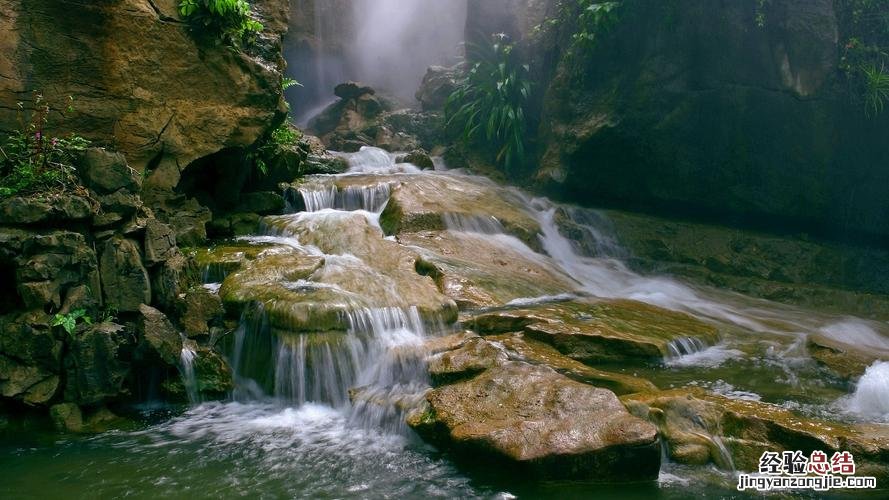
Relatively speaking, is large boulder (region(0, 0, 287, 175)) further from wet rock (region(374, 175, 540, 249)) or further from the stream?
wet rock (region(374, 175, 540, 249))

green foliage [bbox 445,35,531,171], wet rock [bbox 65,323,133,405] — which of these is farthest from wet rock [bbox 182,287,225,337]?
green foliage [bbox 445,35,531,171]

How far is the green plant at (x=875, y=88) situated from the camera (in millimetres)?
8984

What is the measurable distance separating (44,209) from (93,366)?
4.57 ft

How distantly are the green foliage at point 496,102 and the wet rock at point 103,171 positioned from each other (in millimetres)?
9078

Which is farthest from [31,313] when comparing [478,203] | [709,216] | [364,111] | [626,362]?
[364,111]

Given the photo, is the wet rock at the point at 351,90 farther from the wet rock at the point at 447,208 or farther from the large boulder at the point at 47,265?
the large boulder at the point at 47,265

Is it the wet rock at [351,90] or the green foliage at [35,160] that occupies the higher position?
the wet rock at [351,90]

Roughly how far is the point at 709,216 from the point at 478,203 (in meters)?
4.55

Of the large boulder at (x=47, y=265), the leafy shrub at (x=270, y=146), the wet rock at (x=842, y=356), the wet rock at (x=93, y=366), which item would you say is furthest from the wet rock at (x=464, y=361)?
the leafy shrub at (x=270, y=146)

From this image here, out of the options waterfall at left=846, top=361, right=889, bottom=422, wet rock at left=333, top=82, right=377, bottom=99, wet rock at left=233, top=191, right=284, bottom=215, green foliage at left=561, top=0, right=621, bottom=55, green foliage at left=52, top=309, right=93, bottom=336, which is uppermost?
wet rock at left=333, top=82, right=377, bottom=99

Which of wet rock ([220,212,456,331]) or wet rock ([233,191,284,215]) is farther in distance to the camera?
wet rock ([233,191,284,215])

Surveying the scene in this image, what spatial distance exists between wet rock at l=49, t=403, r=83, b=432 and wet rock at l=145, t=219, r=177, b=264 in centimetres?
144

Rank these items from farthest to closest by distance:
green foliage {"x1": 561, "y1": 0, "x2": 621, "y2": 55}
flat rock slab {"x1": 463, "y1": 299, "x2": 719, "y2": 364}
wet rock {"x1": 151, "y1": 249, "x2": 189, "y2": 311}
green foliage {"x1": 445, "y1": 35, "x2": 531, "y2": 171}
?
green foliage {"x1": 445, "y1": 35, "x2": 531, "y2": 171}
green foliage {"x1": 561, "y1": 0, "x2": 621, "y2": 55}
flat rock slab {"x1": 463, "y1": 299, "x2": 719, "y2": 364}
wet rock {"x1": 151, "y1": 249, "x2": 189, "y2": 311}

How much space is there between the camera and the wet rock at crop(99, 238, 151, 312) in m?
5.23
